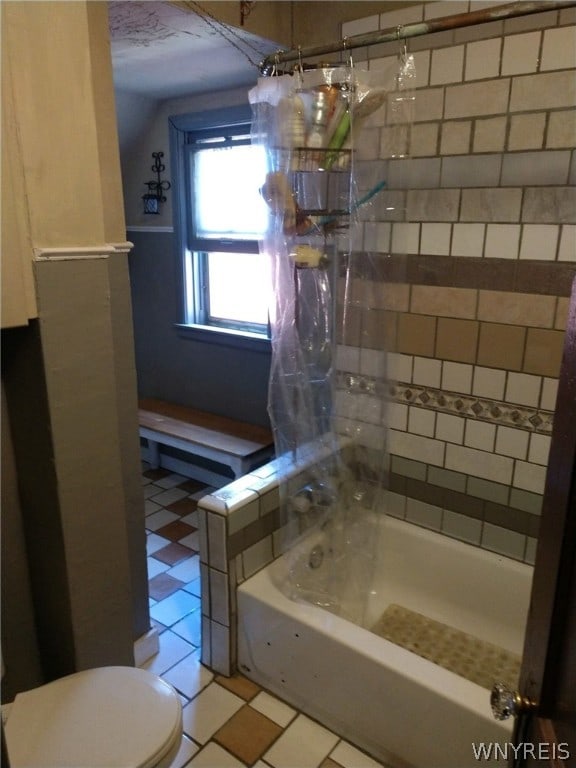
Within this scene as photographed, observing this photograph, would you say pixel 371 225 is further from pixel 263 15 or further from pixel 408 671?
pixel 408 671

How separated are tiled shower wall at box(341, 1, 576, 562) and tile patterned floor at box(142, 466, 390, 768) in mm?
853

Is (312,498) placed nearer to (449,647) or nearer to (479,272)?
(449,647)

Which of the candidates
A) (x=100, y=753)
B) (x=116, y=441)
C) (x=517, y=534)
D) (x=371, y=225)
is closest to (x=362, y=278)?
(x=371, y=225)

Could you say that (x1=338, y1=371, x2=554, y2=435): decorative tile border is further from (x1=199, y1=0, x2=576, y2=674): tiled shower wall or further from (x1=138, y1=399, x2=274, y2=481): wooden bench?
(x1=138, y1=399, x2=274, y2=481): wooden bench

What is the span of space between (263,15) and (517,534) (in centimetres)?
211

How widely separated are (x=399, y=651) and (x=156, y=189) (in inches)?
107

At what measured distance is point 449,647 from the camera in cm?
195

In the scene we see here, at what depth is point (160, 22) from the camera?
192 cm

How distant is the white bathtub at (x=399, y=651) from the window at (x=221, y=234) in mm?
1436

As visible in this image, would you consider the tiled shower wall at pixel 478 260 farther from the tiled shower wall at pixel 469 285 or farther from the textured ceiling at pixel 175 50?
the textured ceiling at pixel 175 50

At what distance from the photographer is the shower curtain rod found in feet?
4.45

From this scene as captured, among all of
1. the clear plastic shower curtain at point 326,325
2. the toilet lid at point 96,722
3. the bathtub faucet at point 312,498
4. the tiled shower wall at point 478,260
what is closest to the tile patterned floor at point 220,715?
the clear plastic shower curtain at point 326,325

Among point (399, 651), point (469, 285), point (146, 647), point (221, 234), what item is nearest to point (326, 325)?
point (469, 285)

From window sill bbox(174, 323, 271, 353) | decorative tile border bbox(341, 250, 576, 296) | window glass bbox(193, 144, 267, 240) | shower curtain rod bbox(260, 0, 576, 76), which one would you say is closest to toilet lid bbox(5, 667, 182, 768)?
decorative tile border bbox(341, 250, 576, 296)
